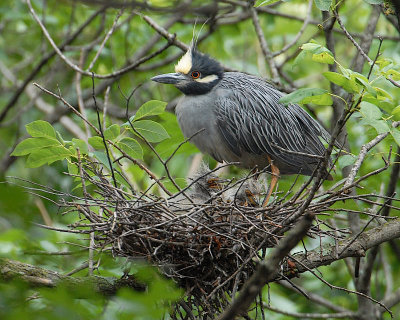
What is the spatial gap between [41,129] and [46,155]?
166 mm

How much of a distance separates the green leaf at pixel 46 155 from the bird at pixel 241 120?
1.12 metres

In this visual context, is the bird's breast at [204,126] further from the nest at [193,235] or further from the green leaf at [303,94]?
the green leaf at [303,94]

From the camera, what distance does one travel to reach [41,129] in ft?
10.5

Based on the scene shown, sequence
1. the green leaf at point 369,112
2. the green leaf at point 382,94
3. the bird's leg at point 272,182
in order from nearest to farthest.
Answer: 1. the green leaf at point 369,112
2. the green leaf at point 382,94
3. the bird's leg at point 272,182

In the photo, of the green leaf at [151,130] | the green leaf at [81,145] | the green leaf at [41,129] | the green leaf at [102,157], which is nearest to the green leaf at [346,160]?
the green leaf at [151,130]

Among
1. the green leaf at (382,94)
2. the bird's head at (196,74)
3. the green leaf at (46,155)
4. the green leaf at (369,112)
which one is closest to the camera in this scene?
the green leaf at (369,112)

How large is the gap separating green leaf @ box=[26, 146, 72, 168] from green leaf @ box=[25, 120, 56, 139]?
89mm

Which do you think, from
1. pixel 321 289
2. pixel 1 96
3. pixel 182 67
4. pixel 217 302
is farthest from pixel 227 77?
pixel 1 96

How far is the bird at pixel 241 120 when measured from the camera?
423 cm

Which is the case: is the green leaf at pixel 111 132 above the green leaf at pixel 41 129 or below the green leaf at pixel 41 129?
above

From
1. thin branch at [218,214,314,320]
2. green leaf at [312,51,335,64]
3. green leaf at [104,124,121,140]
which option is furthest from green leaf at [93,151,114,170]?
thin branch at [218,214,314,320]

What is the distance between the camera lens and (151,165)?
19.6 feet

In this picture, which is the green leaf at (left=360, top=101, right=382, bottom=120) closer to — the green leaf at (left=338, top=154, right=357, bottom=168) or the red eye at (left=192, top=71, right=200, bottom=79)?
the green leaf at (left=338, top=154, right=357, bottom=168)

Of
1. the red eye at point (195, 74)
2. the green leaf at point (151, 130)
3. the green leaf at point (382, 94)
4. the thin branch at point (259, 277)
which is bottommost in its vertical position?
the thin branch at point (259, 277)
